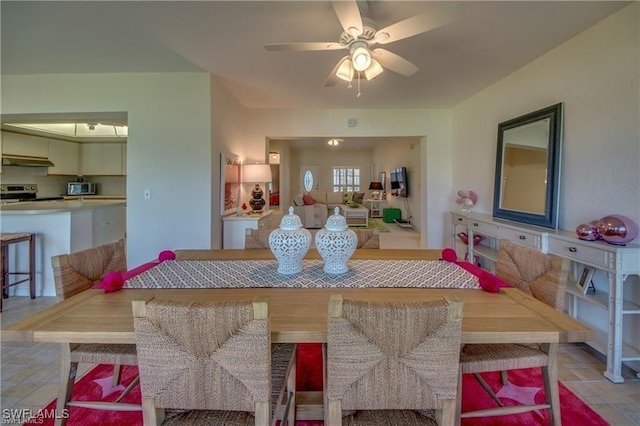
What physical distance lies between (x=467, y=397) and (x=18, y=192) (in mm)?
7515

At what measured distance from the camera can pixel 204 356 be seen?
905mm

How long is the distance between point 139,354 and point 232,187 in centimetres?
361

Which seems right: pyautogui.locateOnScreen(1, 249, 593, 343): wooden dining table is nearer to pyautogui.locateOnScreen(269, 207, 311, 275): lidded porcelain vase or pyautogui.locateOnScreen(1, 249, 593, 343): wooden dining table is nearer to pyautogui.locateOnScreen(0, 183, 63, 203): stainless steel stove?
pyautogui.locateOnScreen(269, 207, 311, 275): lidded porcelain vase

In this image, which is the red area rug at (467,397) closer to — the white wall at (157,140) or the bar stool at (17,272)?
the white wall at (157,140)

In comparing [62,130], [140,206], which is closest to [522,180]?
[140,206]

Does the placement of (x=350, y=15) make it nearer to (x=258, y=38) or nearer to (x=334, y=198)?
(x=258, y=38)

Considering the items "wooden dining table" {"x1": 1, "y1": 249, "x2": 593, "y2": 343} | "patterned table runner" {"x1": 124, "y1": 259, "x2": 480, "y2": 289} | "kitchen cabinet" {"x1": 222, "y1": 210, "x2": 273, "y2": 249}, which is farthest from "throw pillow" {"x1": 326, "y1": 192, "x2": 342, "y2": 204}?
"wooden dining table" {"x1": 1, "y1": 249, "x2": 593, "y2": 343}

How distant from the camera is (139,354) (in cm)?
91

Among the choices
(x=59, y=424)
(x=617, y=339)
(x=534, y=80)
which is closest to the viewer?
(x=59, y=424)

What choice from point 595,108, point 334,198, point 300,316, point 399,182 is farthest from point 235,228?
point 334,198

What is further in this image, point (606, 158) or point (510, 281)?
point (606, 158)

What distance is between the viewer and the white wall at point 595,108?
2.14 metres

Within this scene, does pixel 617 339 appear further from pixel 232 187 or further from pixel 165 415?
pixel 232 187

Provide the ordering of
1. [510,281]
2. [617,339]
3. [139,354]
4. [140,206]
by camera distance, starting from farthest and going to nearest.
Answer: [140,206], [617,339], [510,281], [139,354]
